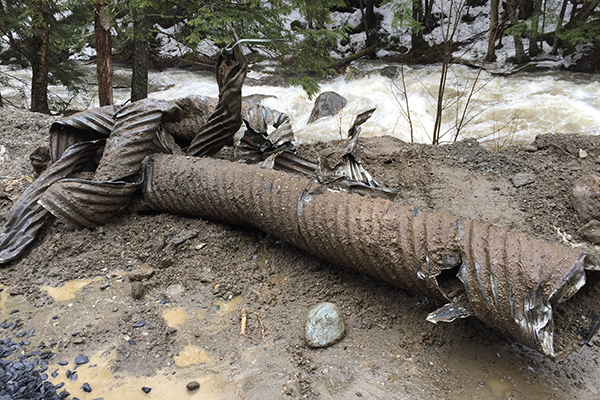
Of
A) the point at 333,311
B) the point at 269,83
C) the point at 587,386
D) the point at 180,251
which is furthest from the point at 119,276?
the point at 269,83

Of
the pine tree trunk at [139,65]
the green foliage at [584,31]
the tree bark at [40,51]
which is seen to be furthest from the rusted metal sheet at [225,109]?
the green foliage at [584,31]

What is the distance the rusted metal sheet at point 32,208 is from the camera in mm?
2904

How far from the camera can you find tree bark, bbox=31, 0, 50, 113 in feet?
21.9

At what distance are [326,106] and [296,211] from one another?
764 centimetres

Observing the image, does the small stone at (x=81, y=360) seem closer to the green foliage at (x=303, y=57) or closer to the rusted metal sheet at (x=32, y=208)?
the rusted metal sheet at (x=32, y=208)

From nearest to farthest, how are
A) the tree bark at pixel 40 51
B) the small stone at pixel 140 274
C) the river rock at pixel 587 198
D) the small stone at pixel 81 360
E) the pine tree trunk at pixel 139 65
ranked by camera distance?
the small stone at pixel 81 360 → the small stone at pixel 140 274 → the river rock at pixel 587 198 → the tree bark at pixel 40 51 → the pine tree trunk at pixel 139 65

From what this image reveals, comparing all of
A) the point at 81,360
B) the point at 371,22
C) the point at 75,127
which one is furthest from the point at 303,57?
the point at 371,22

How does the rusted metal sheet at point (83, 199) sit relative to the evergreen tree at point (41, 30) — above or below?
below

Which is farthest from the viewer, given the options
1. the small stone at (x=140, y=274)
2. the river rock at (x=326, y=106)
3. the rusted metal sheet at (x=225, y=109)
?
the river rock at (x=326, y=106)

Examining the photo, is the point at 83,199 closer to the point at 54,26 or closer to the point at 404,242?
the point at 404,242

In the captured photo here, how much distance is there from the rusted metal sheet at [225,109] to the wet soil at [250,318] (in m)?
0.71

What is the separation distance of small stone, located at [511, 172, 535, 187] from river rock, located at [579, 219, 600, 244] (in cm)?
68

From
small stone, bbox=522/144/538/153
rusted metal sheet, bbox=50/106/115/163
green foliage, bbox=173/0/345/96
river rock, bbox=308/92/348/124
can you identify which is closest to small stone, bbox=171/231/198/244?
rusted metal sheet, bbox=50/106/115/163

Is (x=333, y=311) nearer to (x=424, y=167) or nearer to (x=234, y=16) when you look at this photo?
(x=424, y=167)
